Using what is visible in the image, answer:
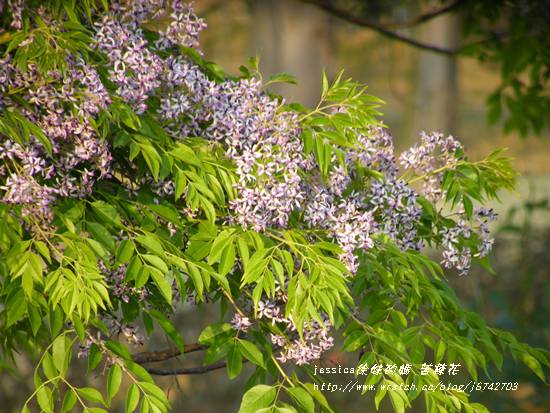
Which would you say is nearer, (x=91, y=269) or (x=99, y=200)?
(x=91, y=269)

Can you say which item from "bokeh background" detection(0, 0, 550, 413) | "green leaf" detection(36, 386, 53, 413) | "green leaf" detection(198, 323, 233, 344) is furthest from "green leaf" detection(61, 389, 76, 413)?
"bokeh background" detection(0, 0, 550, 413)

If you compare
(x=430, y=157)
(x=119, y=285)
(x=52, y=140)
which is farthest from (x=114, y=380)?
(x=430, y=157)

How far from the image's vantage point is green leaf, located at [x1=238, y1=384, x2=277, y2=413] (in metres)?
2.80

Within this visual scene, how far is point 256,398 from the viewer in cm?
282

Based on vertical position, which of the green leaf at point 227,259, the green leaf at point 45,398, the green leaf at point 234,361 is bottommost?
the green leaf at point 45,398

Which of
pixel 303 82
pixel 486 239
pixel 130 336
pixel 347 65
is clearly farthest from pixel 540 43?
pixel 347 65

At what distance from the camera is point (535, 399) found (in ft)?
25.4

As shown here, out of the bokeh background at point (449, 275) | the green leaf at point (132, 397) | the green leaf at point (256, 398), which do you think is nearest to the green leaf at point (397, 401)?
the green leaf at point (256, 398)

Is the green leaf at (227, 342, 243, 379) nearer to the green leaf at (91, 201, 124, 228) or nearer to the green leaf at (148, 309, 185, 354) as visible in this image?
the green leaf at (148, 309, 185, 354)

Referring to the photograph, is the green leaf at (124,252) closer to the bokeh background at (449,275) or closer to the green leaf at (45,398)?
the green leaf at (45,398)

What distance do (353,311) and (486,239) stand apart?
2.24ft

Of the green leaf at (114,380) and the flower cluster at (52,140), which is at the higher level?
the flower cluster at (52,140)

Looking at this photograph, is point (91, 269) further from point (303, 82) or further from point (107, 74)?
point (303, 82)

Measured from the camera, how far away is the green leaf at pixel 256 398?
2.80m
